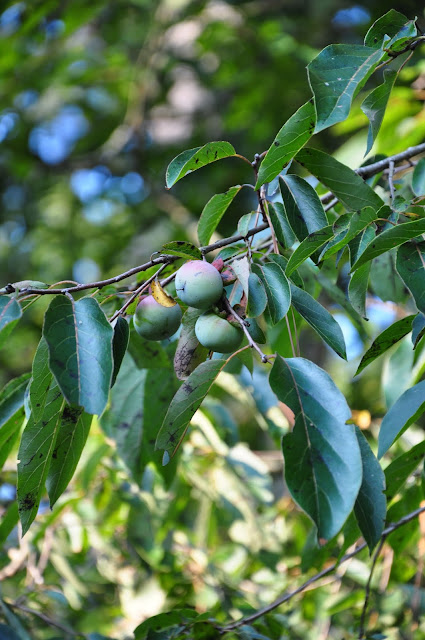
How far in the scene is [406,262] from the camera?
26.4 inches

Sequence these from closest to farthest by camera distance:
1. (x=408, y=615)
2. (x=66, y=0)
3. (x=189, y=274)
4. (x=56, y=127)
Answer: (x=189, y=274)
(x=408, y=615)
(x=66, y=0)
(x=56, y=127)

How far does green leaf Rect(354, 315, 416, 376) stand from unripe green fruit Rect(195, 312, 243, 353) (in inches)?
5.8

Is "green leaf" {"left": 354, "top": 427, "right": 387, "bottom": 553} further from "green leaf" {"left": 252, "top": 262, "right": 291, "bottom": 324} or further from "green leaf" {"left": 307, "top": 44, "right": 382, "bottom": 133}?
"green leaf" {"left": 307, "top": 44, "right": 382, "bottom": 133}

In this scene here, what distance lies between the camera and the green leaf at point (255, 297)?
2.21 feet

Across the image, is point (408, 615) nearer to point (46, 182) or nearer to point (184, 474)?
point (184, 474)

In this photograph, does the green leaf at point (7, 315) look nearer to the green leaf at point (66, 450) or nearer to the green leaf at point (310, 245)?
the green leaf at point (66, 450)

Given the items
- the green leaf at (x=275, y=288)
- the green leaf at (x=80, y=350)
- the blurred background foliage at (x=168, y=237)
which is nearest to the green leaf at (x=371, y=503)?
the green leaf at (x=275, y=288)

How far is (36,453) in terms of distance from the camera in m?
0.69

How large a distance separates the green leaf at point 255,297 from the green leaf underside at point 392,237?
0.10 meters

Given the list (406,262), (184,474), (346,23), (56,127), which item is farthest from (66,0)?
(406,262)

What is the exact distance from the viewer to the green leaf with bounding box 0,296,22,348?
0.60 metres

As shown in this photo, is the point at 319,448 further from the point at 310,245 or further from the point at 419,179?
the point at 419,179

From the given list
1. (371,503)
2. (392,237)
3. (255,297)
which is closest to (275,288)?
(255,297)

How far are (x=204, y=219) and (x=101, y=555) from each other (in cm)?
138
